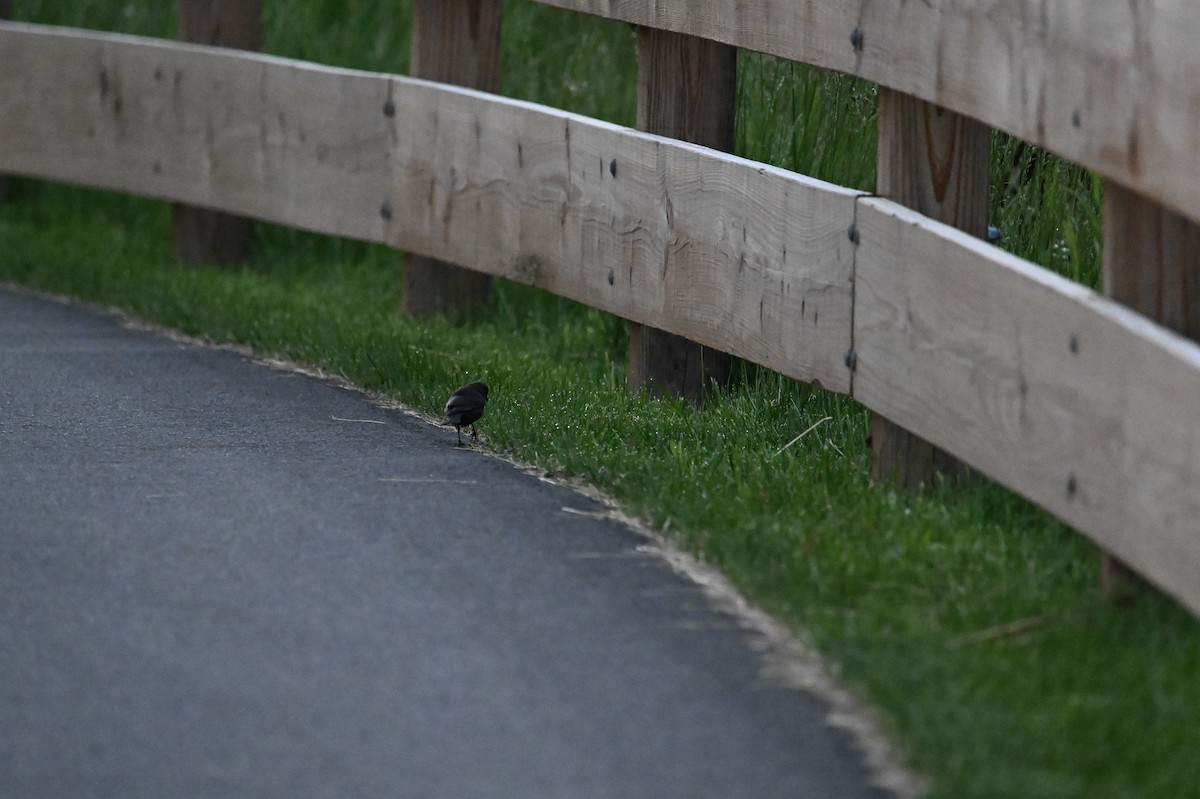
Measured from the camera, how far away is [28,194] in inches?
488

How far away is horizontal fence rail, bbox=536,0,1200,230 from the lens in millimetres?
4051

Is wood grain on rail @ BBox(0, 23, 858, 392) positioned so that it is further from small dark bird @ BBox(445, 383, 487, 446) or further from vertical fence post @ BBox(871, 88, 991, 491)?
small dark bird @ BBox(445, 383, 487, 446)

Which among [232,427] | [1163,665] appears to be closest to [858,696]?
[1163,665]

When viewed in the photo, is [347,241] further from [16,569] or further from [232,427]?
[16,569]

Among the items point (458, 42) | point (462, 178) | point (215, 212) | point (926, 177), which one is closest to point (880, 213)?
point (926, 177)

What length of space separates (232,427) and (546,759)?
315 cm

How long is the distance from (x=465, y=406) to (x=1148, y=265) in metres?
2.47

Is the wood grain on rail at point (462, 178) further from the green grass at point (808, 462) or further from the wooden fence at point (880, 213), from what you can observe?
the green grass at point (808, 462)

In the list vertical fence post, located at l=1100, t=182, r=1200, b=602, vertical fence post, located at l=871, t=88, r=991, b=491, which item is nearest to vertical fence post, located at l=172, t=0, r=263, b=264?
vertical fence post, located at l=871, t=88, r=991, b=491

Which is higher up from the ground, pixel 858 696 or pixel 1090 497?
pixel 1090 497

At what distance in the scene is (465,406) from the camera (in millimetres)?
6180

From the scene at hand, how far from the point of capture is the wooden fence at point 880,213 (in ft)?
13.6

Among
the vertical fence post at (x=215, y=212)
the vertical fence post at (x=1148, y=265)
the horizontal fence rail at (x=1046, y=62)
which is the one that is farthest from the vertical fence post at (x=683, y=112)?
the vertical fence post at (x=215, y=212)

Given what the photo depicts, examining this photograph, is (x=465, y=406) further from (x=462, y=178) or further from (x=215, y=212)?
(x=215, y=212)
